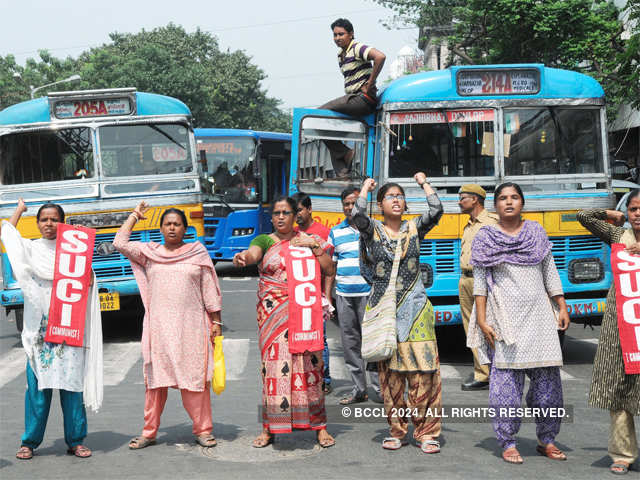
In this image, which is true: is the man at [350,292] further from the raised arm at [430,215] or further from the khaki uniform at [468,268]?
the raised arm at [430,215]

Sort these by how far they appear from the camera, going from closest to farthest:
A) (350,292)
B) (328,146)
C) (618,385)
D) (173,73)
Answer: (618,385) < (350,292) < (328,146) < (173,73)

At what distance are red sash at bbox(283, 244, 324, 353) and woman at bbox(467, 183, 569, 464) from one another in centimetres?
108

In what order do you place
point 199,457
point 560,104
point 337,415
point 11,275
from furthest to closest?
1. point 11,275
2. point 560,104
3. point 337,415
4. point 199,457

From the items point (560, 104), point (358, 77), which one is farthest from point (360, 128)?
point (560, 104)

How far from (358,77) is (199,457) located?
5.01 m

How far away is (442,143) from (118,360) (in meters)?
4.31

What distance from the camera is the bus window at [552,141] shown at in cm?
903

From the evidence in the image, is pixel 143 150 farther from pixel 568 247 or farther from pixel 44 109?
pixel 568 247

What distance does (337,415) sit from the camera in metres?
6.93

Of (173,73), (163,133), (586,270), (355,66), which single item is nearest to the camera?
(586,270)

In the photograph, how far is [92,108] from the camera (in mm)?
10977

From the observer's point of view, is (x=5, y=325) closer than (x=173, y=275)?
No

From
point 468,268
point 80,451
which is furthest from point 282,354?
point 468,268

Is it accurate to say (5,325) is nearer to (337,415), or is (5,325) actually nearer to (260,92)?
(337,415)
